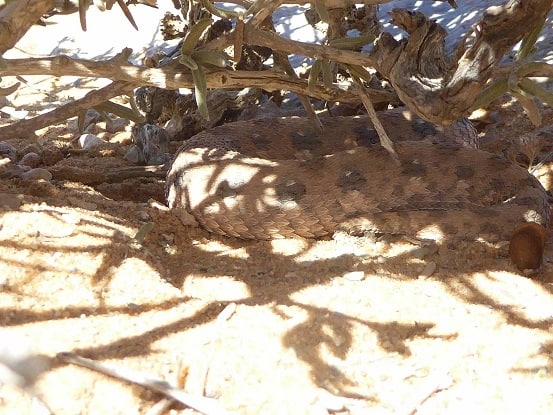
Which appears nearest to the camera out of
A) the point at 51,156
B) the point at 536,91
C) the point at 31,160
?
the point at 536,91

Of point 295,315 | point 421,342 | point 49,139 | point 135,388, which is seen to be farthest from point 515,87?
point 49,139

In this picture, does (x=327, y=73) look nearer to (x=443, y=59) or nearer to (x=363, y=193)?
(x=443, y=59)

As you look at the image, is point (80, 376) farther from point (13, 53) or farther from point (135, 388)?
point (13, 53)

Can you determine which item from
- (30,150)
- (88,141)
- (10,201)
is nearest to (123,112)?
(10,201)

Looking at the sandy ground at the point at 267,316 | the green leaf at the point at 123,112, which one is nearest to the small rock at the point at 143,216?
the sandy ground at the point at 267,316

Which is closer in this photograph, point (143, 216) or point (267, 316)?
point (267, 316)

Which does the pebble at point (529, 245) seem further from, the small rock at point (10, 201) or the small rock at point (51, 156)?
the small rock at point (51, 156)

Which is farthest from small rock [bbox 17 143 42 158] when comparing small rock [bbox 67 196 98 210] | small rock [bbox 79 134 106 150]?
small rock [bbox 67 196 98 210]
